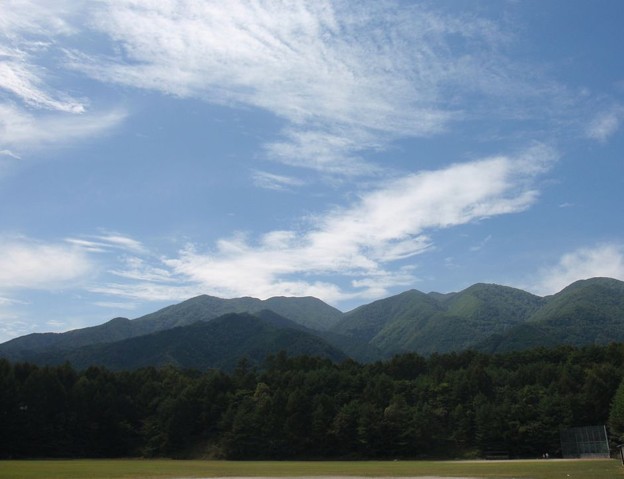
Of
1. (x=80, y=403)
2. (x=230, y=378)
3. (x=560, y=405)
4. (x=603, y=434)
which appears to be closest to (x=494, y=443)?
(x=560, y=405)

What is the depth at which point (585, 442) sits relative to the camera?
63062mm

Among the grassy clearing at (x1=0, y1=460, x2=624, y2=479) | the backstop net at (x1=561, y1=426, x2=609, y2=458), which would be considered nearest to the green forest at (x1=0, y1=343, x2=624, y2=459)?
the backstop net at (x1=561, y1=426, x2=609, y2=458)

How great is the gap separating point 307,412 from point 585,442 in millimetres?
36362

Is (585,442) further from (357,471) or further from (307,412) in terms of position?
(307,412)

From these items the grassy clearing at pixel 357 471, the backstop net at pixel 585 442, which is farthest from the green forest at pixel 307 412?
the grassy clearing at pixel 357 471

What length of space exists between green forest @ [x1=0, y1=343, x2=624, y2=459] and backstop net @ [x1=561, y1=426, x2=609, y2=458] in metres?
4.39

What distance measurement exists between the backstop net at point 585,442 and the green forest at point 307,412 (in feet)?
14.4

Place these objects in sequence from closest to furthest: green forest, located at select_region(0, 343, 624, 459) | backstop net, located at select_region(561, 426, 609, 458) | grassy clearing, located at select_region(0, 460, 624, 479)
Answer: grassy clearing, located at select_region(0, 460, 624, 479)
backstop net, located at select_region(561, 426, 609, 458)
green forest, located at select_region(0, 343, 624, 459)

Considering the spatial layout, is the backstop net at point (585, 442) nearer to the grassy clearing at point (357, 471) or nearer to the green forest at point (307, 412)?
the green forest at point (307, 412)

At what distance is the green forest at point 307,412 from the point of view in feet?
251

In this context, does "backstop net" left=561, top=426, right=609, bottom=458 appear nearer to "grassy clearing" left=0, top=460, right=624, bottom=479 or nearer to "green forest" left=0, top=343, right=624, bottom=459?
"green forest" left=0, top=343, right=624, bottom=459

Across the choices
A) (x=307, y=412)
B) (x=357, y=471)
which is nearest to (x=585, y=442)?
(x=357, y=471)

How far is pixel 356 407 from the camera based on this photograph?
8100 centimetres

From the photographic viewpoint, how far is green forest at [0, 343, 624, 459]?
76375mm
